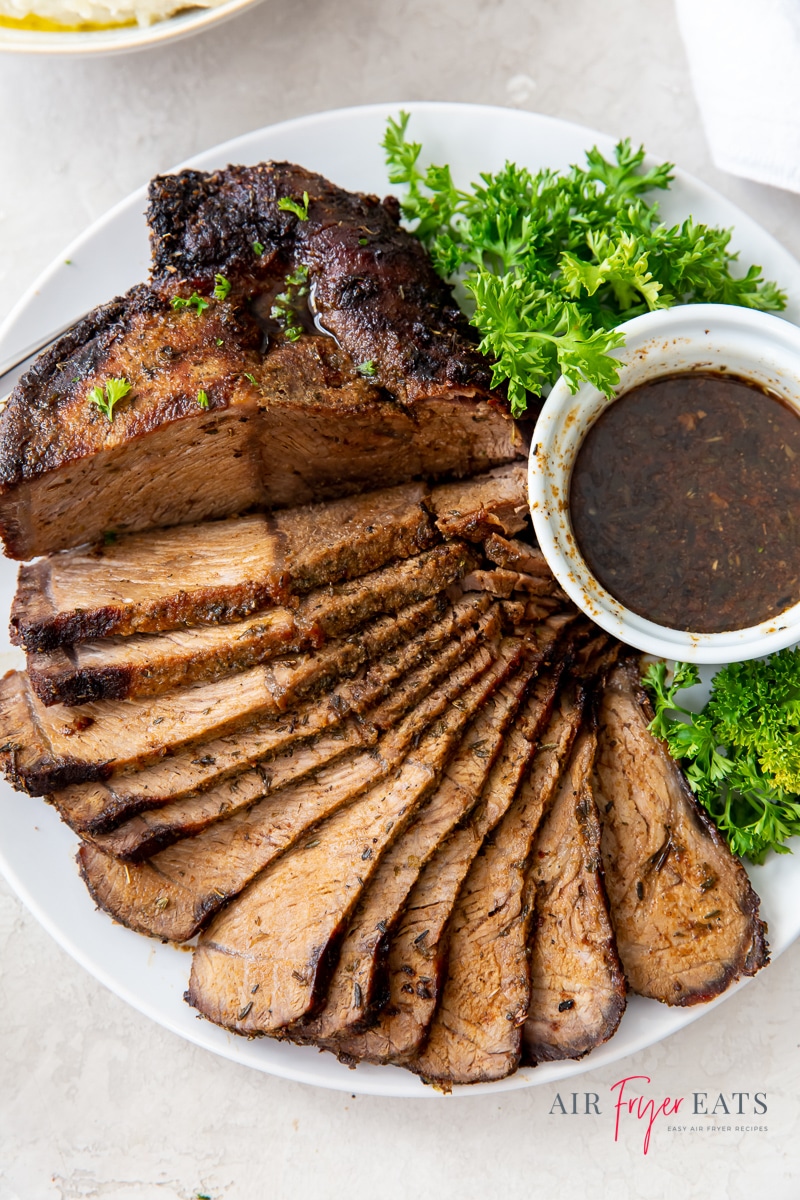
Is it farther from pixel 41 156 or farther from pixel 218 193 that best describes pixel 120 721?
pixel 41 156

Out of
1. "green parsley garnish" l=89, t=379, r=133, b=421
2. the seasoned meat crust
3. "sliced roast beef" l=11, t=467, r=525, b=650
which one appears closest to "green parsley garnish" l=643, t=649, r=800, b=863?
"sliced roast beef" l=11, t=467, r=525, b=650

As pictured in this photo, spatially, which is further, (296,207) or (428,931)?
(296,207)

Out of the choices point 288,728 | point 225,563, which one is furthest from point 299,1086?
point 225,563

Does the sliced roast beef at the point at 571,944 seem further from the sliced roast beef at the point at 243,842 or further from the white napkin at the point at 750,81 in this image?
the white napkin at the point at 750,81

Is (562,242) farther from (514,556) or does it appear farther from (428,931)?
(428,931)

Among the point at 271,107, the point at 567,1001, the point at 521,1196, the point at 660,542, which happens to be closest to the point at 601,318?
the point at 660,542

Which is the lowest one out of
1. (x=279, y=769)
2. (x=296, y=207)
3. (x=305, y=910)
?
(x=305, y=910)

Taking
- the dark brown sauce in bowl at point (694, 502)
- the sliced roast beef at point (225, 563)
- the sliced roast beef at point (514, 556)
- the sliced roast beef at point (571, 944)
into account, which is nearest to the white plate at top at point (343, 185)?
the sliced roast beef at point (571, 944)

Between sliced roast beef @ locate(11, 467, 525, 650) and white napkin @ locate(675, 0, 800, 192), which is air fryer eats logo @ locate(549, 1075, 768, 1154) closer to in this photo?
sliced roast beef @ locate(11, 467, 525, 650)
